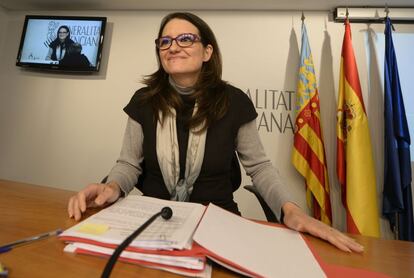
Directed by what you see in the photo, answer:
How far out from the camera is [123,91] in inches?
87.0

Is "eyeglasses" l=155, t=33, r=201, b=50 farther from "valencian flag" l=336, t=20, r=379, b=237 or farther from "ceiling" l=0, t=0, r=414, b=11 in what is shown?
"valencian flag" l=336, t=20, r=379, b=237

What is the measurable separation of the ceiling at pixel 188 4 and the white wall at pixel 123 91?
57 millimetres

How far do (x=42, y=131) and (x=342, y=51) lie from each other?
2.83 m

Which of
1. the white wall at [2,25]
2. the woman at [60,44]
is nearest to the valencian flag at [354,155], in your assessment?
the woman at [60,44]

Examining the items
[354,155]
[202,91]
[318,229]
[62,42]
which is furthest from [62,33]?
[354,155]

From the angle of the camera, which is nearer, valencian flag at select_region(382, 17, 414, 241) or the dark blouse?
the dark blouse

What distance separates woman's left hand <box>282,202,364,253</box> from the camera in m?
0.56

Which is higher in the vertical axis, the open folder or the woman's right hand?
the woman's right hand

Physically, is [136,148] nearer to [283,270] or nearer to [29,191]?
[29,191]

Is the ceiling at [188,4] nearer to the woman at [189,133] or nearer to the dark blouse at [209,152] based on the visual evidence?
the woman at [189,133]

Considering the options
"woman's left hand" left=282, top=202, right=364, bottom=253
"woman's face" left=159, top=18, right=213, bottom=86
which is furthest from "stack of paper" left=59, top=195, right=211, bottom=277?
"woman's face" left=159, top=18, right=213, bottom=86

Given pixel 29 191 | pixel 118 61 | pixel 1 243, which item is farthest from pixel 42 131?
pixel 1 243

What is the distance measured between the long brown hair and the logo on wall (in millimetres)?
929

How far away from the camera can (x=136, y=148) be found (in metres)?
1.05
